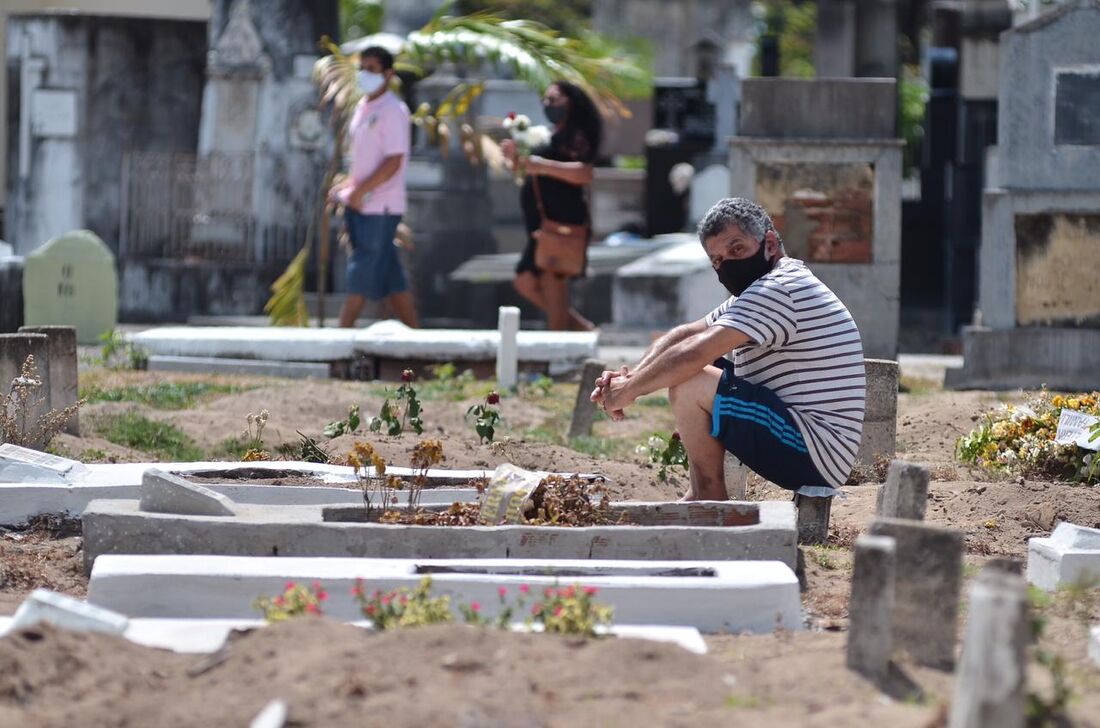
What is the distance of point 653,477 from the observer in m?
8.11

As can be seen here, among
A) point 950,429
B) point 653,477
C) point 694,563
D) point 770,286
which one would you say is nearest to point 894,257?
point 950,429

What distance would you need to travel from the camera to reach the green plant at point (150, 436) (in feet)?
28.5

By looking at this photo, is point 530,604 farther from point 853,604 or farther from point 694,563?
point 853,604

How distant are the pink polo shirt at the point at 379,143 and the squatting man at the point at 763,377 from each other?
579 cm

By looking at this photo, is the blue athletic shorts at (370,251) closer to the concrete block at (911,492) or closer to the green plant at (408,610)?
the concrete block at (911,492)

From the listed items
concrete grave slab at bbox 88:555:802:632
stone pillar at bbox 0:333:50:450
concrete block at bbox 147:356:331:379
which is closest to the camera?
concrete grave slab at bbox 88:555:802:632

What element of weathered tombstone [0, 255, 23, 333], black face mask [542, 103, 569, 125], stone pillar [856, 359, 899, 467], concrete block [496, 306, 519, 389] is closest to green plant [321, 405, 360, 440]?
stone pillar [856, 359, 899, 467]

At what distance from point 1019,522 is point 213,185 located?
11852 millimetres

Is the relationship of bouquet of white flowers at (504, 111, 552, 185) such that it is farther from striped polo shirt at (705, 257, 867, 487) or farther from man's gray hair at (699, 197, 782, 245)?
striped polo shirt at (705, 257, 867, 487)

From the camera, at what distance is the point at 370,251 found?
12.5 meters

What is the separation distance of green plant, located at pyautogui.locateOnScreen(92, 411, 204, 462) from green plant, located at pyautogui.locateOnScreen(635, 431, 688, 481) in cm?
212

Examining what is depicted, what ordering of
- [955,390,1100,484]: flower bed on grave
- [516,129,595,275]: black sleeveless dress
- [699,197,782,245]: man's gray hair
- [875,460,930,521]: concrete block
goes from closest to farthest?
1. [875,460,930,521]: concrete block
2. [699,197,782,245]: man's gray hair
3. [955,390,1100,484]: flower bed on grave
4. [516,129,595,275]: black sleeveless dress

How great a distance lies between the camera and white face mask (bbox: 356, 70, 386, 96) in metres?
12.3

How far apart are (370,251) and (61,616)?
7.68 meters
